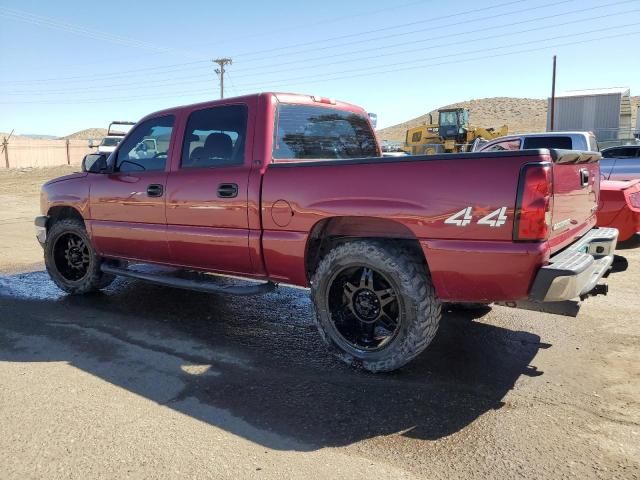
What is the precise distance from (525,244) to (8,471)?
3.06 meters

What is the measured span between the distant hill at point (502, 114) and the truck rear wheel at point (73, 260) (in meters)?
71.8

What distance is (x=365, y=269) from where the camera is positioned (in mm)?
4039

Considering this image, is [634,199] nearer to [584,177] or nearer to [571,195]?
[584,177]

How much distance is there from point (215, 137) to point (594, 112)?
35.8m

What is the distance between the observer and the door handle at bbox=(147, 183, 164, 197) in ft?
16.8

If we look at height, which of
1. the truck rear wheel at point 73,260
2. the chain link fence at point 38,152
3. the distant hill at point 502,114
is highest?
the distant hill at point 502,114

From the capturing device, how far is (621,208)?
684 cm

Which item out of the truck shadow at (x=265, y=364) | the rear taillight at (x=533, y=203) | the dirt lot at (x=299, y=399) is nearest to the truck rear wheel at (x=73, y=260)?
the truck shadow at (x=265, y=364)

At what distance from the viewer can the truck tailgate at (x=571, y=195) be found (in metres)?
3.41

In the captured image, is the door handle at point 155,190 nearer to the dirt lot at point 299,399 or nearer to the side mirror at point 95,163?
the side mirror at point 95,163

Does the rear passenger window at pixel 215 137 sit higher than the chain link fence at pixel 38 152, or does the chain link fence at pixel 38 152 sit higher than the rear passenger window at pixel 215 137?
the chain link fence at pixel 38 152

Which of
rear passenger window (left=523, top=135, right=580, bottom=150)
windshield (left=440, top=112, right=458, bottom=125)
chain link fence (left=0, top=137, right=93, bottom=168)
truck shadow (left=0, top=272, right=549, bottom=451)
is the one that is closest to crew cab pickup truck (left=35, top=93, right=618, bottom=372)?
truck shadow (left=0, top=272, right=549, bottom=451)

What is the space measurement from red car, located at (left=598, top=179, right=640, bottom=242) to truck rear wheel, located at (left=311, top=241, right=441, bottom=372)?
4268 millimetres

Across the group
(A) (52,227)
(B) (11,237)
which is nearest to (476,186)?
(A) (52,227)
